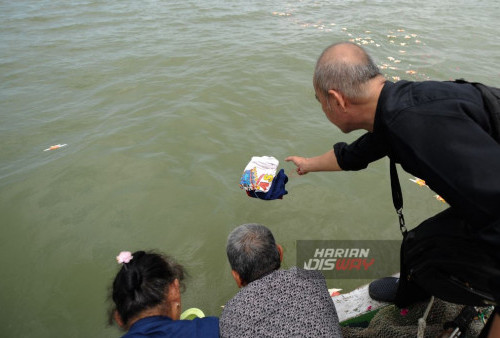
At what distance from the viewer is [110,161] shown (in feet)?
17.1

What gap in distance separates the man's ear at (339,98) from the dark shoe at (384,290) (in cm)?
168

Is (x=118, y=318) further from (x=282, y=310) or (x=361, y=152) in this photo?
(x=361, y=152)

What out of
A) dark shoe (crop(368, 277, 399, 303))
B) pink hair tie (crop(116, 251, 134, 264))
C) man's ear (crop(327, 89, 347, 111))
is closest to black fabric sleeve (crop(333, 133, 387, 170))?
man's ear (crop(327, 89, 347, 111))

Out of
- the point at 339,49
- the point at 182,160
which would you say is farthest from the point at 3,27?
the point at 339,49

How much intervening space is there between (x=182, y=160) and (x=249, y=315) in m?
3.50

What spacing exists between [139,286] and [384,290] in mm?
1843

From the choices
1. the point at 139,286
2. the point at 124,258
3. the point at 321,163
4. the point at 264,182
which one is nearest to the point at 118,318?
the point at 139,286

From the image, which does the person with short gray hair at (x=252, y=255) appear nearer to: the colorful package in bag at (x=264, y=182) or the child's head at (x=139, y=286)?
the child's head at (x=139, y=286)

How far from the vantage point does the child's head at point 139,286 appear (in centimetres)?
214

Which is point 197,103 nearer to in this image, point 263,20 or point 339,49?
point 339,49

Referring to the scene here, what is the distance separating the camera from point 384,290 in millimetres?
2713

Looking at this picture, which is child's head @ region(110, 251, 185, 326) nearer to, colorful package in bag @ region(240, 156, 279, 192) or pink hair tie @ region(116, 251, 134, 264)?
pink hair tie @ region(116, 251, 134, 264)

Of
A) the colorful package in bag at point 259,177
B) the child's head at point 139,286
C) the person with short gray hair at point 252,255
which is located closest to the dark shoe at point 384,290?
the person with short gray hair at point 252,255

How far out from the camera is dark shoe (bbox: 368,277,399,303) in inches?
106
